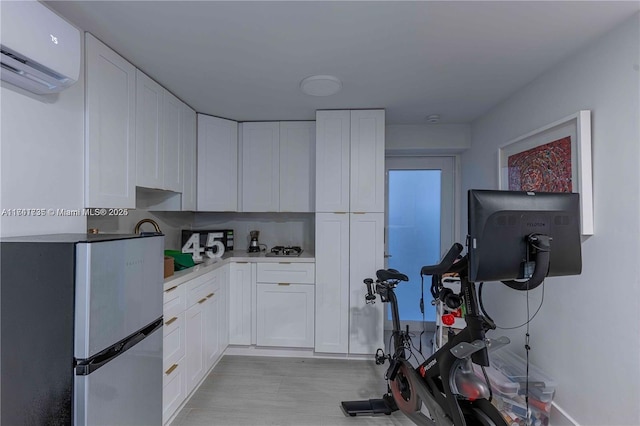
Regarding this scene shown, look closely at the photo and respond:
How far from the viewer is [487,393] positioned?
4.16 ft

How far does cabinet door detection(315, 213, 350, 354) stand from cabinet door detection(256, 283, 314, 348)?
10 cm

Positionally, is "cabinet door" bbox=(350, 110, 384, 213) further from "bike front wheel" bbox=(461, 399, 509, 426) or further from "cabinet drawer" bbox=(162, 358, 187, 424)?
"cabinet drawer" bbox=(162, 358, 187, 424)

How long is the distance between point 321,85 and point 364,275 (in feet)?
5.64

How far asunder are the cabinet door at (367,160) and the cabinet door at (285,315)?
997mm

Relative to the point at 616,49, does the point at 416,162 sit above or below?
below

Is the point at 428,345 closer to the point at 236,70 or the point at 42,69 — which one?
the point at 236,70

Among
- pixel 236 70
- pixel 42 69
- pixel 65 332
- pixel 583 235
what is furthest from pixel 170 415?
pixel 583 235

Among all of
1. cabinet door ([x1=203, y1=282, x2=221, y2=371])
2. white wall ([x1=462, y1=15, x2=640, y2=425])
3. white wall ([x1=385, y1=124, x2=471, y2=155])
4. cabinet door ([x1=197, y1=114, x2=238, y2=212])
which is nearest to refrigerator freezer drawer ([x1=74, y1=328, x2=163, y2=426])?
cabinet door ([x1=203, y1=282, x2=221, y2=371])

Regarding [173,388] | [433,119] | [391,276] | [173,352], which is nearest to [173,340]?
[173,352]

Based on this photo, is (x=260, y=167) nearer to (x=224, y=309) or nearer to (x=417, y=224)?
(x=224, y=309)

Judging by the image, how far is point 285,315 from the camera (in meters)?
2.74

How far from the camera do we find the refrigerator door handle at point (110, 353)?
1.06 m

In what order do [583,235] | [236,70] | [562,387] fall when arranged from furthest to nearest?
[236,70]
[562,387]
[583,235]

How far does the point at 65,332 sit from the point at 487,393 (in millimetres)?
1798
